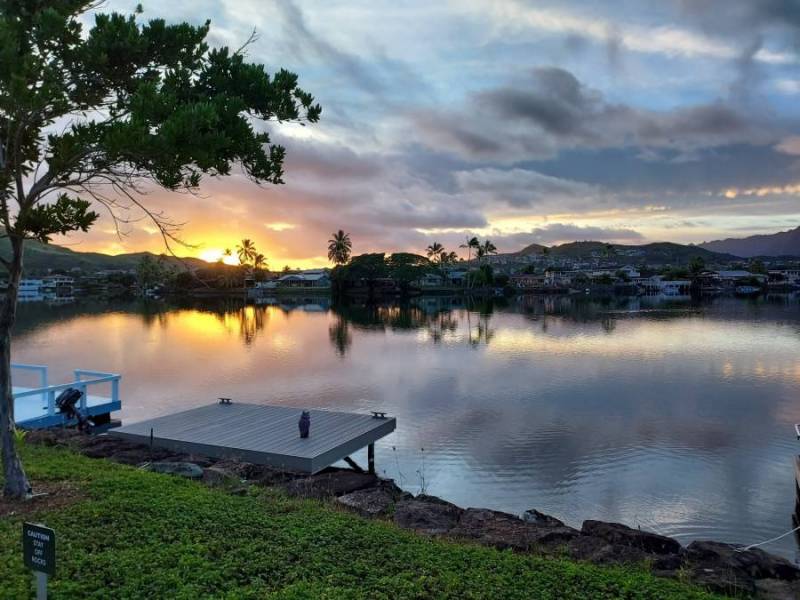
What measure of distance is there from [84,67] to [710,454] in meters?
20.2

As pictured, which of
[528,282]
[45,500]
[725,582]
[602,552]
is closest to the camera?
[725,582]

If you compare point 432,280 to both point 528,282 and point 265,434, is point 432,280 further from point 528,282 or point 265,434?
point 265,434

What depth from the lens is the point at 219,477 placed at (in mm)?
11266

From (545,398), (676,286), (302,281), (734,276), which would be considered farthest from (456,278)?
(545,398)

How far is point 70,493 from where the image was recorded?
9.11 m

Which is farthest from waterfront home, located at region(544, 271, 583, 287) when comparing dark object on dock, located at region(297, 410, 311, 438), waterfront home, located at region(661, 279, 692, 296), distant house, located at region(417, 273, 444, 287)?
dark object on dock, located at region(297, 410, 311, 438)

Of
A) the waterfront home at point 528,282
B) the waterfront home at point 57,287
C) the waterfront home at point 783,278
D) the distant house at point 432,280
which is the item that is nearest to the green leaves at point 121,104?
the distant house at point 432,280

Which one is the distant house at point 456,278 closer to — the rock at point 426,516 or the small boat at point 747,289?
the small boat at point 747,289

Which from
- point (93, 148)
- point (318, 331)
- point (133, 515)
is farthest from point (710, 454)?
point (318, 331)

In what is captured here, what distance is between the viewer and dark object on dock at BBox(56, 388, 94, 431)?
1714cm

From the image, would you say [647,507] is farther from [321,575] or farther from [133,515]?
[133,515]

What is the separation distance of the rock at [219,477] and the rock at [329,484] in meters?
1.11

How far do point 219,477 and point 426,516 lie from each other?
4381 mm

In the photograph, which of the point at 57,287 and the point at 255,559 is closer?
the point at 255,559
